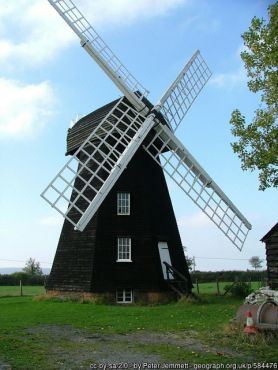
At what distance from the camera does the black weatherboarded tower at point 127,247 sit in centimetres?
2223

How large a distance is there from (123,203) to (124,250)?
2.29 meters

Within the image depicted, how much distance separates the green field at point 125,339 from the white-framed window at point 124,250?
4.38 metres

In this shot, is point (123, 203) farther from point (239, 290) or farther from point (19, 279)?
point (19, 279)

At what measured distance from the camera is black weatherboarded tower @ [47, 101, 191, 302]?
72.9ft

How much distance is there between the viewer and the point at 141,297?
2228 cm

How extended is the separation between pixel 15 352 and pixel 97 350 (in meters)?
1.73

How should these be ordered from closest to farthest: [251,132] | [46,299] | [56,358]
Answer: [56,358], [251,132], [46,299]

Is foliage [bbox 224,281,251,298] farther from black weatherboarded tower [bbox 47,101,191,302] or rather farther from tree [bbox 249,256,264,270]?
tree [bbox 249,256,264,270]

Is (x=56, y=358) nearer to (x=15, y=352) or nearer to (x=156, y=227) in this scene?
(x=15, y=352)

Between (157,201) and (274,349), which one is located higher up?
(157,201)

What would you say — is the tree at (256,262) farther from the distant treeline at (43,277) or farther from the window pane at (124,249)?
the window pane at (124,249)

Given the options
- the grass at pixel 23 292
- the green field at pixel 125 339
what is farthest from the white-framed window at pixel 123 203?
the grass at pixel 23 292

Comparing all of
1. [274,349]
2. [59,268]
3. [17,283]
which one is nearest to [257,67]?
[274,349]

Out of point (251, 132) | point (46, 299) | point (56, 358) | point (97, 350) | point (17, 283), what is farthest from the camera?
point (17, 283)
